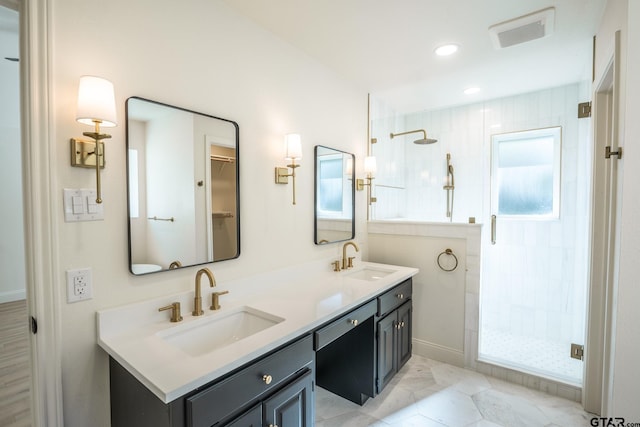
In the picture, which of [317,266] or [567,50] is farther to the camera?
[317,266]

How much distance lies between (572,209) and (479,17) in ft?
7.17

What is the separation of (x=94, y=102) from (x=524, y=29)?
2404mm

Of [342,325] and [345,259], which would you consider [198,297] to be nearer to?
[342,325]

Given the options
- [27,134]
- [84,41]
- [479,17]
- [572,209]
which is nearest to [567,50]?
[479,17]

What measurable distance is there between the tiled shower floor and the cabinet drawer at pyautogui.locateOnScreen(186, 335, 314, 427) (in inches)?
80.0

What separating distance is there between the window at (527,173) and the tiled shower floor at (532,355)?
4.22 ft

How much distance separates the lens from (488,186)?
3.40 meters

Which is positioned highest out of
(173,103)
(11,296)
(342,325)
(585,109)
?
(585,109)

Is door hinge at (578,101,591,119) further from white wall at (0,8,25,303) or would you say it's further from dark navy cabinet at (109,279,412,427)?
white wall at (0,8,25,303)

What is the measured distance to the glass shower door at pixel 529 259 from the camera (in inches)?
117

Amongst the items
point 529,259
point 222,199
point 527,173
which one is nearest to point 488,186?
point 527,173

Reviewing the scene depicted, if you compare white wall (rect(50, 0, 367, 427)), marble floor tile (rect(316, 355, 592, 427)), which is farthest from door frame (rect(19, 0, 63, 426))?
marble floor tile (rect(316, 355, 592, 427))

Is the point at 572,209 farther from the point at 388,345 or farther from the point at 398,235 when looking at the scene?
the point at 388,345

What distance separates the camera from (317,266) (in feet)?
7.86
